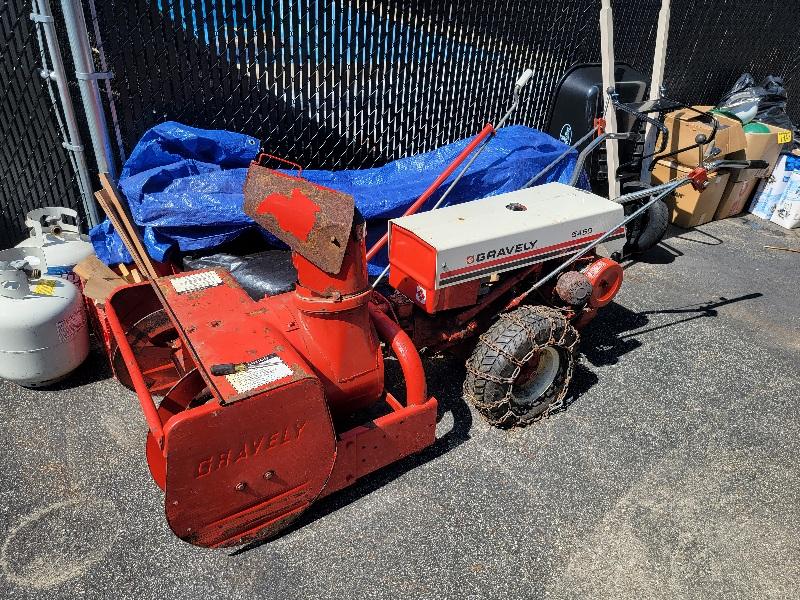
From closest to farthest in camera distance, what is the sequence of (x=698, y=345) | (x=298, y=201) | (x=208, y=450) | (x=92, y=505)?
(x=208, y=450), (x=298, y=201), (x=92, y=505), (x=698, y=345)

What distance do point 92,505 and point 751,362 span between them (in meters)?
4.31

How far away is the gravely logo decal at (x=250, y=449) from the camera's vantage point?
2293 mm

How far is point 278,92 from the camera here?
476cm

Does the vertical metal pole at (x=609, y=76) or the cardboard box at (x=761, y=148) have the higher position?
the vertical metal pole at (x=609, y=76)

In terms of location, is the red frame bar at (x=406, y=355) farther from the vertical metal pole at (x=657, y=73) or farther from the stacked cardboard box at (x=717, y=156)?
the stacked cardboard box at (x=717, y=156)

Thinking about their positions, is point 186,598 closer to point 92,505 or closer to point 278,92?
point 92,505

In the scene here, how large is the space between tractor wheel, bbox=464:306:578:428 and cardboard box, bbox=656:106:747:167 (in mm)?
3591

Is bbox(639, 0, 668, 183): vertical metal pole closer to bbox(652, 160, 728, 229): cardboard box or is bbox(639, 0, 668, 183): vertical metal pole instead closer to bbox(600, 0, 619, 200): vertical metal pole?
bbox(600, 0, 619, 200): vertical metal pole

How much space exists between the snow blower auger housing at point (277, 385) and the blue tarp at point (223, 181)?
868mm

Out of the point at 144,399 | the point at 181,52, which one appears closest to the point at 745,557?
the point at 144,399

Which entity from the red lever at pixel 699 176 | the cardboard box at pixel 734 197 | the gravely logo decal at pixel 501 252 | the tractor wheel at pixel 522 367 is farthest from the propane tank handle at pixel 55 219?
the cardboard box at pixel 734 197

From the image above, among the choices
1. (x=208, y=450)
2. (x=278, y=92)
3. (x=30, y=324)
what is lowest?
(x=30, y=324)

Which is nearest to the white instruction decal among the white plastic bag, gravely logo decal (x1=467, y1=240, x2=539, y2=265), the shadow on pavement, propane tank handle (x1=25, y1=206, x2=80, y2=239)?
gravely logo decal (x1=467, y1=240, x2=539, y2=265)

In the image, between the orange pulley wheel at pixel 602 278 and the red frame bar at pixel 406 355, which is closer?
the red frame bar at pixel 406 355
